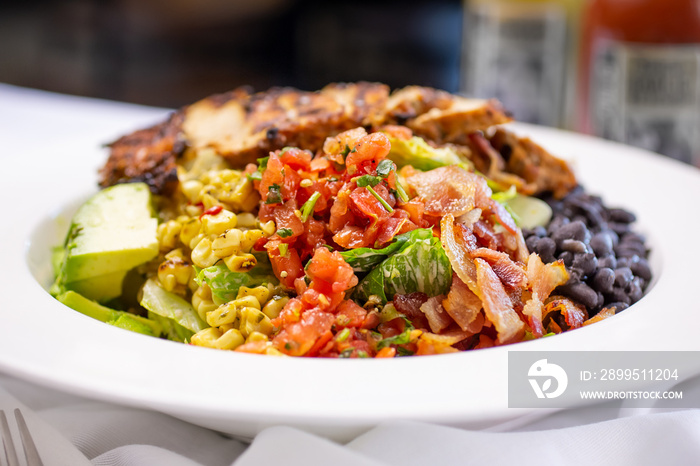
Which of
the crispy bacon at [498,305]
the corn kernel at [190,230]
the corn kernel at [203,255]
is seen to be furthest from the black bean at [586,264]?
the corn kernel at [190,230]

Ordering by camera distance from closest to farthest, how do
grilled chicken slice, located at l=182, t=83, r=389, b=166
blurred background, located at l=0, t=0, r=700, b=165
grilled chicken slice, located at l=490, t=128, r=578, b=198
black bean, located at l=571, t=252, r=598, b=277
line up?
black bean, located at l=571, t=252, r=598, b=277
grilled chicken slice, located at l=182, t=83, r=389, b=166
grilled chicken slice, located at l=490, t=128, r=578, b=198
blurred background, located at l=0, t=0, r=700, b=165

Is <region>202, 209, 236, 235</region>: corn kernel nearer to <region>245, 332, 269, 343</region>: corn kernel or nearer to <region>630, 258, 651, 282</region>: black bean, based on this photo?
<region>245, 332, 269, 343</region>: corn kernel

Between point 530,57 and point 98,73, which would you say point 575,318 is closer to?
point 530,57

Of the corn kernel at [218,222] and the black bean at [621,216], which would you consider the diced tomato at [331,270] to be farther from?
the black bean at [621,216]

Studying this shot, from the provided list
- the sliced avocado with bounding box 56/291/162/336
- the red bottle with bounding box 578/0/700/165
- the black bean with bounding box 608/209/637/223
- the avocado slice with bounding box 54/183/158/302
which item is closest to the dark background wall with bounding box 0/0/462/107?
the red bottle with bounding box 578/0/700/165

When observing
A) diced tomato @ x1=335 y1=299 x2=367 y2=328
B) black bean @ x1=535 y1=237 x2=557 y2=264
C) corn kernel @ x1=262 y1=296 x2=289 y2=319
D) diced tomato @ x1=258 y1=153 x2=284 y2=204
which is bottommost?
corn kernel @ x1=262 y1=296 x2=289 y2=319

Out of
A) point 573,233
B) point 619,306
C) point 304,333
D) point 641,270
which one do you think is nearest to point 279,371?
point 304,333

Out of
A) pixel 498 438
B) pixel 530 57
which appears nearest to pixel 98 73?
pixel 530 57
